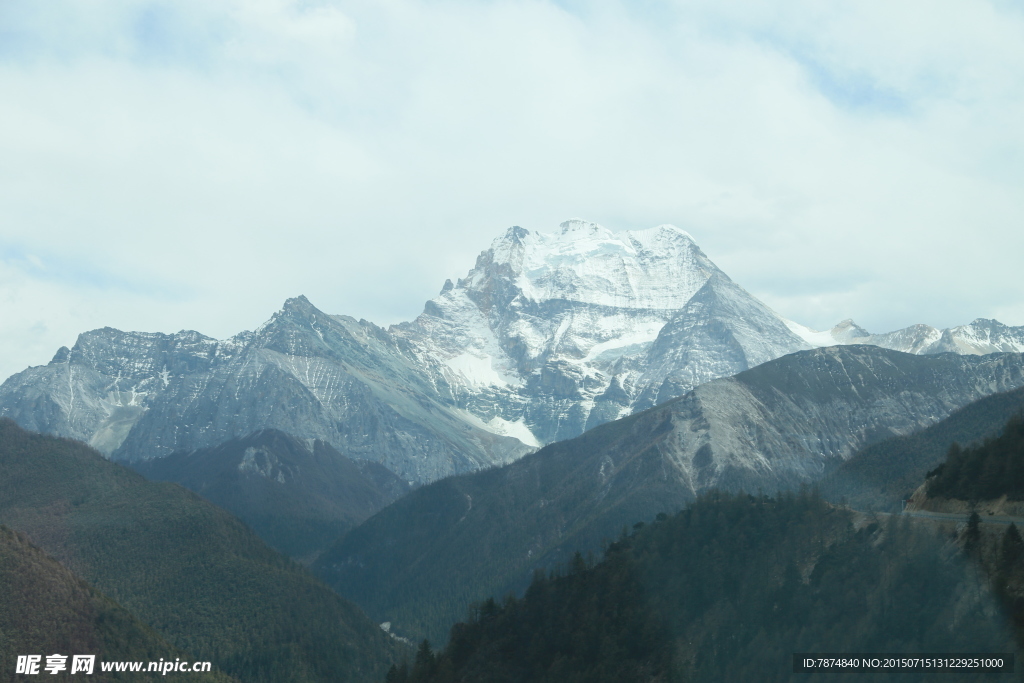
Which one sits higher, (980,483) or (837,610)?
(980,483)

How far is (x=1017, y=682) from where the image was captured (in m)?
104

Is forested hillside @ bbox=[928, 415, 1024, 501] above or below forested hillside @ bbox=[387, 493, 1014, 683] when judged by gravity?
above

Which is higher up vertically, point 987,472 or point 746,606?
point 987,472

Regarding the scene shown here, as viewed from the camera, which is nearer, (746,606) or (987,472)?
(987,472)

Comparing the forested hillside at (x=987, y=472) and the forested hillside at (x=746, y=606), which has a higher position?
the forested hillside at (x=987, y=472)

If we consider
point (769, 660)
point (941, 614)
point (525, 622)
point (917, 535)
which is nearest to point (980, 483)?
point (917, 535)

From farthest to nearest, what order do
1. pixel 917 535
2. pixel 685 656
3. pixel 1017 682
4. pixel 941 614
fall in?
pixel 685 656
pixel 917 535
pixel 941 614
pixel 1017 682

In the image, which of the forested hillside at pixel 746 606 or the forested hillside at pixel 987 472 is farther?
the forested hillside at pixel 987 472

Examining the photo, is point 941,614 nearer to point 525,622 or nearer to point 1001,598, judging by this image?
point 1001,598

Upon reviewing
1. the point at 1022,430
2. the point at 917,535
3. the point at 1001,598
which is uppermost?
the point at 1022,430

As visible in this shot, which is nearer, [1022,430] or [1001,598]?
[1001,598]

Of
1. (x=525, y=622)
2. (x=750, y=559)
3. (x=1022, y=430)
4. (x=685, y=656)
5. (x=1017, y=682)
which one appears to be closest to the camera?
(x=1017, y=682)

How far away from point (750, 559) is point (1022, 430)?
154 ft

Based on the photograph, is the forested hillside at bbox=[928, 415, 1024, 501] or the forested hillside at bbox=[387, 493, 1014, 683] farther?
the forested hillside at bbox=[928, 415, 1024, 501]
